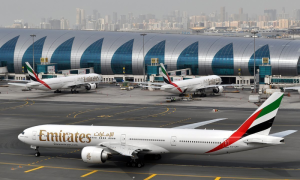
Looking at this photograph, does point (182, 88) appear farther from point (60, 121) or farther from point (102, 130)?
point (102, 130)

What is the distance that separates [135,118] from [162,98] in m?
28.9

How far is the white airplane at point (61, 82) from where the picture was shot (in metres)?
119

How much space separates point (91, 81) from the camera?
136 meters

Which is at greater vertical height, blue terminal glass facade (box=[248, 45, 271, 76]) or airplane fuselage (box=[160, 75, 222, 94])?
blue terminal glass facade (box=[248, 45, 271, 76])

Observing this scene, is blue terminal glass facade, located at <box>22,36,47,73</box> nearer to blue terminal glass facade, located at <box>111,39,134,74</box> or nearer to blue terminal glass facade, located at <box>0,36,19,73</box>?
blue terminal glass facade, located at <box>0,36,19,73</box>

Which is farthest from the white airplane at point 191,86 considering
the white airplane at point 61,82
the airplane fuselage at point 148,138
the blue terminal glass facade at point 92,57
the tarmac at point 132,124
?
the airplane fuselage at point 148,138

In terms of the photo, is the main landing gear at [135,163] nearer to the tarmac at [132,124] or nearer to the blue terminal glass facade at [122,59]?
the tarmac at [132,124]

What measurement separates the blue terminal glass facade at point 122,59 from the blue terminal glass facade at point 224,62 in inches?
1053

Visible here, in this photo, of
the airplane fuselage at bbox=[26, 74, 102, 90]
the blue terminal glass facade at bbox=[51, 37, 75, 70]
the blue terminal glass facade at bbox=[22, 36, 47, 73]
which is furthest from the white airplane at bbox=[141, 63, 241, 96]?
the blue terminal glass facade at bbox=[22, 36, 47, 73]

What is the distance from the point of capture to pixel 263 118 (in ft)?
155

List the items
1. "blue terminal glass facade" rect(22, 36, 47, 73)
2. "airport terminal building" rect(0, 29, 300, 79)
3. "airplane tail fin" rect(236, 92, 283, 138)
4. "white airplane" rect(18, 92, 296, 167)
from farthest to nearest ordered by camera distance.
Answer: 1. "blue terminal glass facade" rect(22, 36, 47, 73)
2. "airport terminal building" rect(0, 29, 300, 79)
3. "white airplane" rect(18, 92, 296, 167)
4. "airplane tail fin" rect(236, 92, 283, 138)

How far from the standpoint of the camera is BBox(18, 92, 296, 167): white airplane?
47312mm

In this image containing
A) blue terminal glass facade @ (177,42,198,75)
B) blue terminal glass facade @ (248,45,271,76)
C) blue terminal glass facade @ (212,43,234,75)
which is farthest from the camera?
blue terminal glass facade @ (177,42,198,75)

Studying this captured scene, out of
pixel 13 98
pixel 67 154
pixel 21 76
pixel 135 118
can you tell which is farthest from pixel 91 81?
pixel 67 154
